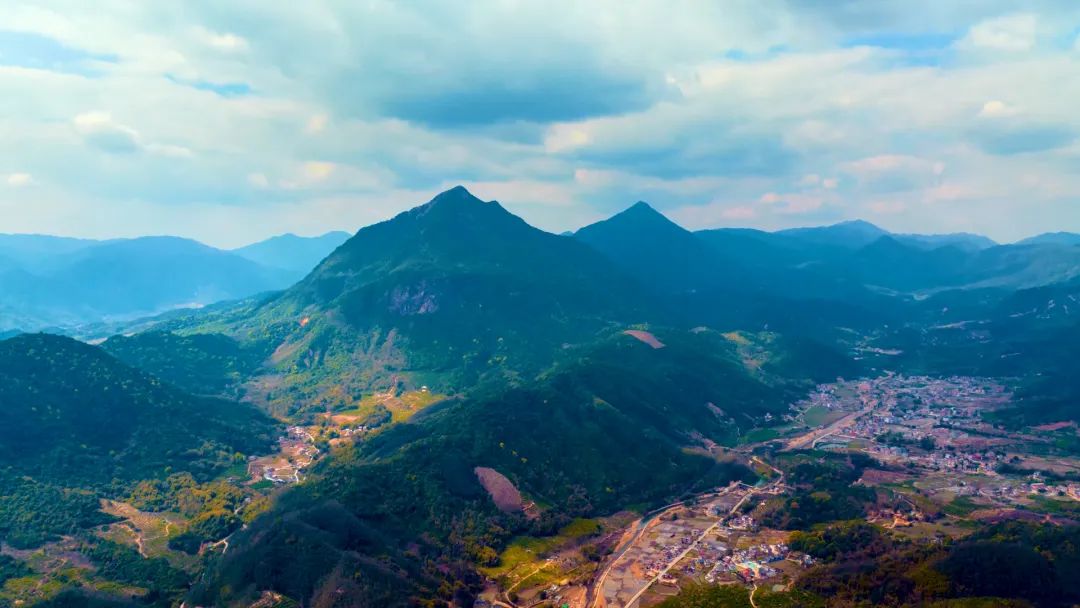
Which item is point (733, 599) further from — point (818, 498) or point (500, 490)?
point (500, 490)

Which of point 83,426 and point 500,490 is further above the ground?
point 83,426

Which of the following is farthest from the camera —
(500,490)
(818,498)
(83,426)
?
(83,426)

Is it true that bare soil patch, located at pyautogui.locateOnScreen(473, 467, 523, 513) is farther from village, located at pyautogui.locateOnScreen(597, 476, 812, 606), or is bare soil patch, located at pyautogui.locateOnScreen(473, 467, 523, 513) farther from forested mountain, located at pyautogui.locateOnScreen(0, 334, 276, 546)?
forested mountain, located at pyautogui.locateOnScreen(0, 334, 276, 546)

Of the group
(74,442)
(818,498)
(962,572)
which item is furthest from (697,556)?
(74,442)

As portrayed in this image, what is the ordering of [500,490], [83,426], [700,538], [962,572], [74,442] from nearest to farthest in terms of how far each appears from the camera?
[962,572]
[700,538]
[500,490]
[74,442]
[83,426]

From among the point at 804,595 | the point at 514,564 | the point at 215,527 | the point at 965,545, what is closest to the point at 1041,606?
the point at 965,545

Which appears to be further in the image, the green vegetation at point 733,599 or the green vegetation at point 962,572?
the green vegetation at point 733,599

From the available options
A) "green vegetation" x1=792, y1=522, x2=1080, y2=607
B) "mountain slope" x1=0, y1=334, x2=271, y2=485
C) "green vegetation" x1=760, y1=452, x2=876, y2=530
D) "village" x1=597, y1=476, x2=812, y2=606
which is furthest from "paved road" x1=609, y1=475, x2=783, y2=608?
"mountain slope" x1=0, y1=334, x2=271, y2=485

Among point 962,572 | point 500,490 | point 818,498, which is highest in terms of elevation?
point 500,490

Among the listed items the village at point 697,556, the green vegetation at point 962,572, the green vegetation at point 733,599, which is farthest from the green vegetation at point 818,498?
the green vegetation at point 733,599

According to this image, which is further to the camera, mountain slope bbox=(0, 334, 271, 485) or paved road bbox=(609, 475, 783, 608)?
mountain slope bbox=(0, 334, 271, 485)

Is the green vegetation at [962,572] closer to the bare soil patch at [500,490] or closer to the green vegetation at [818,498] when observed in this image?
the green vegetation at [818,498]
